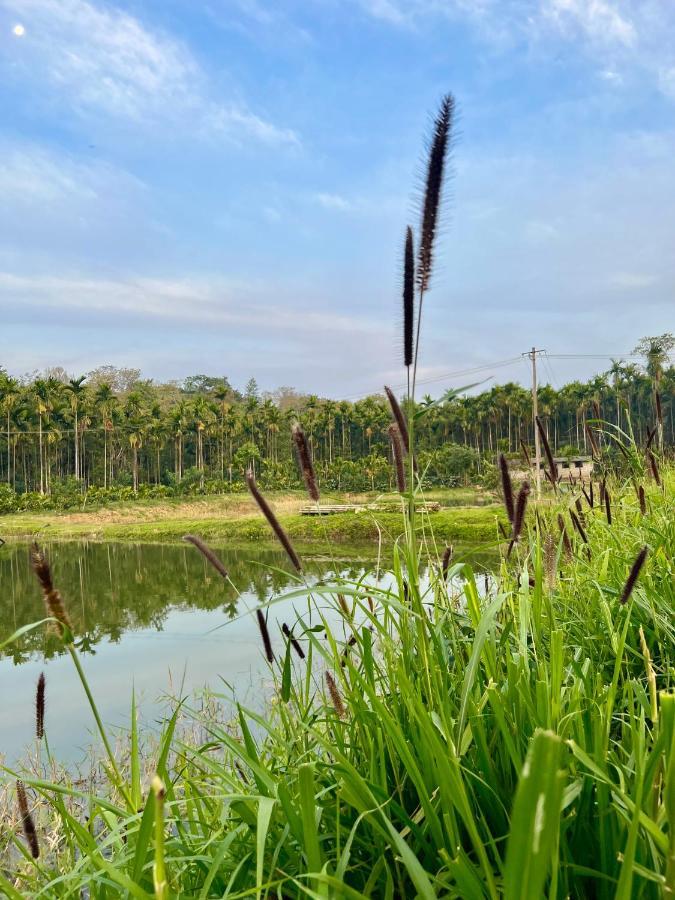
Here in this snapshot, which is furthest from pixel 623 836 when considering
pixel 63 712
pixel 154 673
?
pixel 154 673

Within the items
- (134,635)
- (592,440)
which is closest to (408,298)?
(592,440)

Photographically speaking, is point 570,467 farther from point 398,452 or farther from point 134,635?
point 134,635

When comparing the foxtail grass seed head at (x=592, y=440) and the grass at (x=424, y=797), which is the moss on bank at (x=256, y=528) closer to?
the foxtail grass seed head at (x=592, y=440)

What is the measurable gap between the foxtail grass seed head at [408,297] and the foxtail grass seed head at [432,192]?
5 cm

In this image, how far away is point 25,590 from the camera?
67.5 ft

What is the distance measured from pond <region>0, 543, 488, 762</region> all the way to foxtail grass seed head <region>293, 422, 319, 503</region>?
22 centimetres

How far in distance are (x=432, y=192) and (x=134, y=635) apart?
45.3 feet

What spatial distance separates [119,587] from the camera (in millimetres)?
20078

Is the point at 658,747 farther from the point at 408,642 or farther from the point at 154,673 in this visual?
the point at 154,673

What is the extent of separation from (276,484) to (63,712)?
4438 cm

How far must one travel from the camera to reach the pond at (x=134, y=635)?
742 centimetres

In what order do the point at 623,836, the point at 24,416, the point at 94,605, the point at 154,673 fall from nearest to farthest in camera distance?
the point at 623,836 → the point at 154,673 → the point at 94,605 → the point at 24,416

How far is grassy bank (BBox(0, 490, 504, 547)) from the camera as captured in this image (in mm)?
26484

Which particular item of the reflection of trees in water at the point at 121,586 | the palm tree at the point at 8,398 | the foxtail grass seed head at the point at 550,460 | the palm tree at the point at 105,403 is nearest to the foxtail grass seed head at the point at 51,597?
the foxtail grass seed head at the point at 550,460
